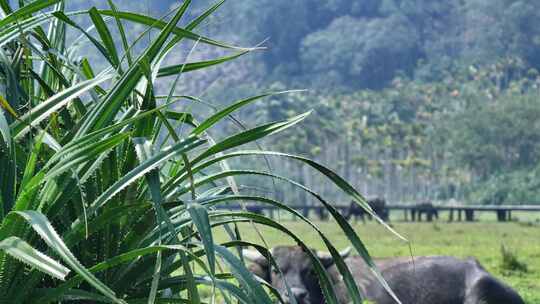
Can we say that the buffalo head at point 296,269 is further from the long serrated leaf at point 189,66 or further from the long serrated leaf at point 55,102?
the long serrated leaf at point 55,102

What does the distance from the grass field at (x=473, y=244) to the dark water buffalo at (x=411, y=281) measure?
30.6 inches

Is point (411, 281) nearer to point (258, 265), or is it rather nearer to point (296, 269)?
point (296, 269)

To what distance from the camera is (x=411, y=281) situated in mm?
8000

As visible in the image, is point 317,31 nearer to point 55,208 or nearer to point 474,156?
point 474,156

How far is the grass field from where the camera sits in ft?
39.5

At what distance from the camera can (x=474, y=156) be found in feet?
267

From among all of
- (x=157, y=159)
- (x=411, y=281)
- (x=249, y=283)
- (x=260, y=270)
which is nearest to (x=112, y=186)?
(x=157, y=159)

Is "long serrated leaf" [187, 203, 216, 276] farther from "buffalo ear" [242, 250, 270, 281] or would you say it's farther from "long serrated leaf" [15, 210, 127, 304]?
"buffalo ear" [242, 250, 270, 281]

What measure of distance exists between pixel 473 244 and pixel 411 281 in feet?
43.7

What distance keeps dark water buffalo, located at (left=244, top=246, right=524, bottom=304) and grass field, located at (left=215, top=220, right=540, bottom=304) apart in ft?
2.55

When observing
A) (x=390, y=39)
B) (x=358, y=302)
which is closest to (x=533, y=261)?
(x=358, y=302)

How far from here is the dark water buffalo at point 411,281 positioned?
7.85 m

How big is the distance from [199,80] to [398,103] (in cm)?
4893

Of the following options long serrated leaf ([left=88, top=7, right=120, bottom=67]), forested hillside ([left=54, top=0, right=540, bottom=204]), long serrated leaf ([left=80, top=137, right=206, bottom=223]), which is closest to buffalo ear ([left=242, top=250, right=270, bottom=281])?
long serrated leaf ([left=88, top=7, right=120, bottom=67])
